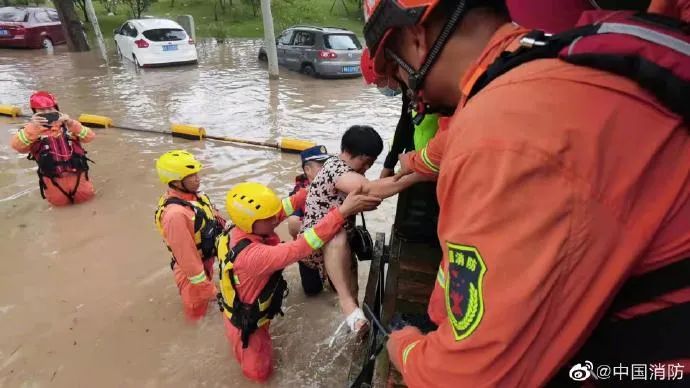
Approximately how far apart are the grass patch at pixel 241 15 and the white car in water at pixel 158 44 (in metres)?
7.67

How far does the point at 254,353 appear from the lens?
3.45 metres

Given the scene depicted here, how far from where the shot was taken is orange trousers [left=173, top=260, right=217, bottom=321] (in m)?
4.07

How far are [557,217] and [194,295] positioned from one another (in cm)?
387

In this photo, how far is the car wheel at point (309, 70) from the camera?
14.4 m

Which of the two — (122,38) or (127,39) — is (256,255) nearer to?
(127,39)

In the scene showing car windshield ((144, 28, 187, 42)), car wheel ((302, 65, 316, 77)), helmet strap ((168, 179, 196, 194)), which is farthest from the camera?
car windshield ((144, 28, 187, 42))

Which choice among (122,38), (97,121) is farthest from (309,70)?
(122,38)

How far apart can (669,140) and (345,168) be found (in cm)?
262

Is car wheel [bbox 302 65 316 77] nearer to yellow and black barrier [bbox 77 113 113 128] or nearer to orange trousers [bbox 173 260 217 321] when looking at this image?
yellow and black barrier [bbox 77 113 113 128]

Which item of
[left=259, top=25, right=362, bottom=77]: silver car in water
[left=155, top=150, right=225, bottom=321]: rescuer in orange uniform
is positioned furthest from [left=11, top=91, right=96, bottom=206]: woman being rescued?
[left=259, top=25, right=362, bottom=77]: silver car in water

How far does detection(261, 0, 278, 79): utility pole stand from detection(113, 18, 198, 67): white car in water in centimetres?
389

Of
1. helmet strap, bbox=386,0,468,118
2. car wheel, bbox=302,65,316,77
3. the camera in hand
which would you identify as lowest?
car wheel, bbox=302,65,316,77

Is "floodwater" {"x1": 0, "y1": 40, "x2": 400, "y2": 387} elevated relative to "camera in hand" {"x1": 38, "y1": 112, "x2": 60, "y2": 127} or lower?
lower

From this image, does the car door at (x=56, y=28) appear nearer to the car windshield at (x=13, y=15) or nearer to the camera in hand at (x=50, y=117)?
the car windshield at (x=13, y=15)
